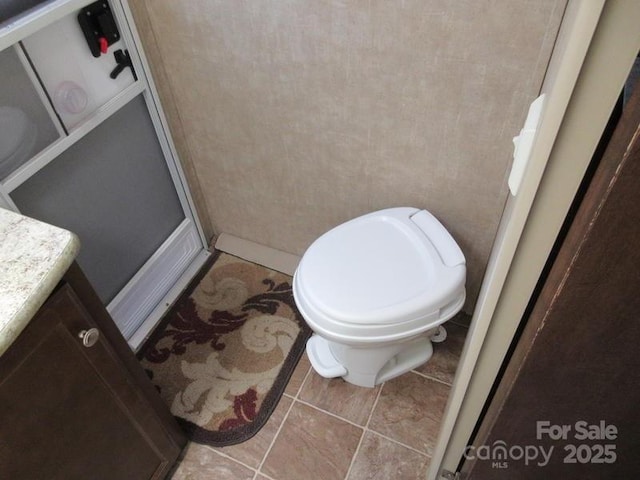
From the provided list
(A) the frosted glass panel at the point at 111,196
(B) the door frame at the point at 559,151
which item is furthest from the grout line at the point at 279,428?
(B) the door frame at the point at 559,151

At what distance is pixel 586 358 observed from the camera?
57cm

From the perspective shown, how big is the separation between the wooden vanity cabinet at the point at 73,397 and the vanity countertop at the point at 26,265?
7 cm

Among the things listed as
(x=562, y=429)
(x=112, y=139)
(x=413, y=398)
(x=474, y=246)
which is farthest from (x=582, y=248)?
A: (x=112, y=139)

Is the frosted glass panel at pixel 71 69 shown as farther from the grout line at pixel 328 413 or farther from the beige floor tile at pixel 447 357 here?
the beige floor tile at pixel 447 357

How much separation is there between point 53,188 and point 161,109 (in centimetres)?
43

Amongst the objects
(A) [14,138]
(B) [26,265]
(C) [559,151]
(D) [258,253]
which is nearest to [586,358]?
(C) [559,151]

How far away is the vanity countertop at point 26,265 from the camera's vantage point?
69cm

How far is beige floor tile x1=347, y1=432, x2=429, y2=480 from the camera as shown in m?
1.32

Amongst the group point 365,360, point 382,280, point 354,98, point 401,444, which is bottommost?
point 401,444

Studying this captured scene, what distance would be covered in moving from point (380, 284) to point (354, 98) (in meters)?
0.49

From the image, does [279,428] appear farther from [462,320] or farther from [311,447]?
[462,320]

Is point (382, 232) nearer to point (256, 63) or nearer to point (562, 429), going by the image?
point (256, 63)

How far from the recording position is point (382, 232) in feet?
4.37

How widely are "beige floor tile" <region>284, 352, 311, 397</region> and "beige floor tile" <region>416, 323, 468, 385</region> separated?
0.36 m
